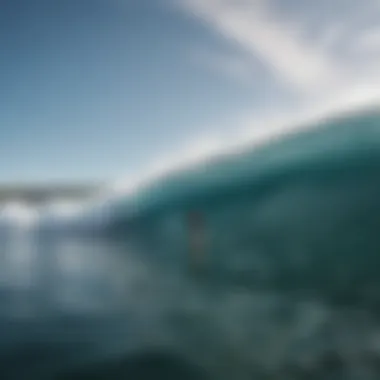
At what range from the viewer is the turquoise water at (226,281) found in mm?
2797

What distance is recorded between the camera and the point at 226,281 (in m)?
4.38

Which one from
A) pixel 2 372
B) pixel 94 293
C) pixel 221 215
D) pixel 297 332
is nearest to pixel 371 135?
pixel 221 215

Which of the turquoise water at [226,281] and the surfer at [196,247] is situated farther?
the surfer at [196,247]

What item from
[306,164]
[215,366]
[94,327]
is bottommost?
[215,366]

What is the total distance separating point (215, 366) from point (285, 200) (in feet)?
8.22

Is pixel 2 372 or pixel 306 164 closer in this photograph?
pixel 2 372

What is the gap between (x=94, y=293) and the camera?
3971 mm

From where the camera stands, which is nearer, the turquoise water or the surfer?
the turquoise water

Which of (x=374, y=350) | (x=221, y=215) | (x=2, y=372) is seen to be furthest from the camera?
(x=221, y=215)

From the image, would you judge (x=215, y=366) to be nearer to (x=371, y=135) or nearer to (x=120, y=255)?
(x=120, y=255)

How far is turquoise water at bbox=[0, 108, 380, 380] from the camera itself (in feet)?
9.18

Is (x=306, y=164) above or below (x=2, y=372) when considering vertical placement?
above

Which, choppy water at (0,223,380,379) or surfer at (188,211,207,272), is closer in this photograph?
choppy water at (0,223,380,379)

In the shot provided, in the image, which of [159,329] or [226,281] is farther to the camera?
[226,281]
